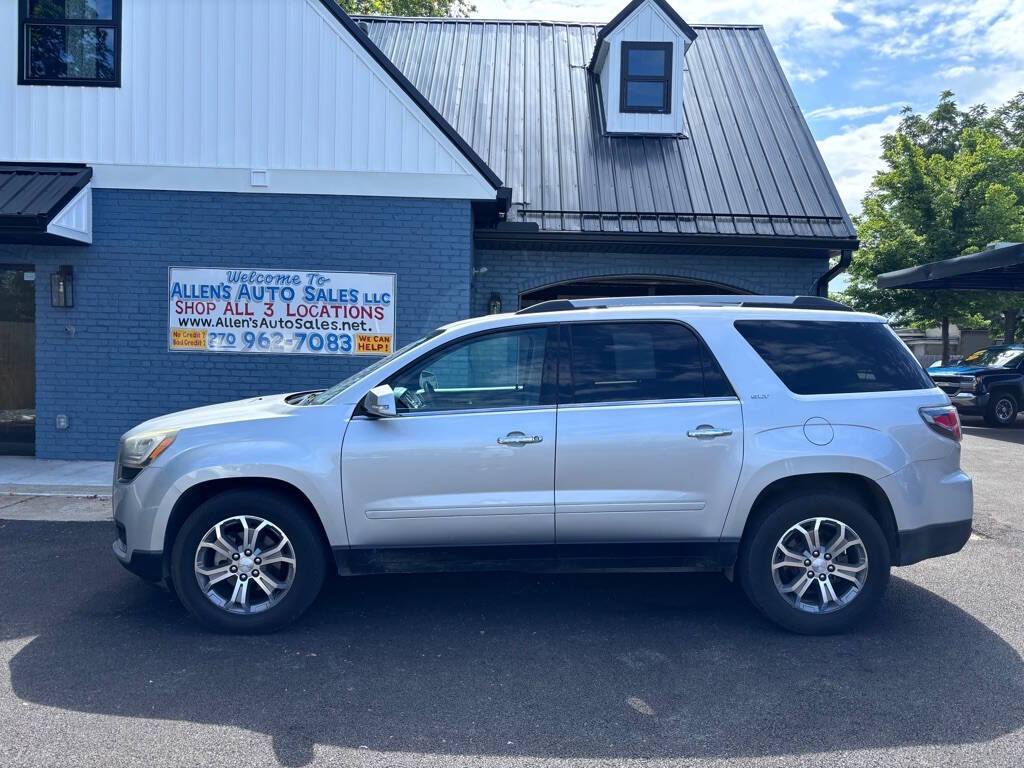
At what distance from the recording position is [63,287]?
9609 mm

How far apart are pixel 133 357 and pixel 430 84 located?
6674 millimetres

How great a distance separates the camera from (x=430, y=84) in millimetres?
13445

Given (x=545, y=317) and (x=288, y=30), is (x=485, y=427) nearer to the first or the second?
(x=545, y=317)

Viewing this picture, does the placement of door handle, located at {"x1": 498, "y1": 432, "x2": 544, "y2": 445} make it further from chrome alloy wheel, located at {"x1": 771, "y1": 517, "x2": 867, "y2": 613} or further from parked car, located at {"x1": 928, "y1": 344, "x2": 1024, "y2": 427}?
parked car, located at {"x1": 928, "y1": 344, "x2": 1024, "y2": 427}

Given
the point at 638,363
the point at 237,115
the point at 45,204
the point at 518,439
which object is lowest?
the point at 518,439

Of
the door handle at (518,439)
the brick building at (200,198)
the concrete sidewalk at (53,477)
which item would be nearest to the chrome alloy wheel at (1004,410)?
the brick building at (200,198)

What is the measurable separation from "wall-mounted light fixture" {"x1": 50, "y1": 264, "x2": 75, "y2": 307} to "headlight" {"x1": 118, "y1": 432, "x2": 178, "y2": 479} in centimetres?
571

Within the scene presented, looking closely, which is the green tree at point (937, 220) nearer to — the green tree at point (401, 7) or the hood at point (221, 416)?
the green tree at point (401, 7)

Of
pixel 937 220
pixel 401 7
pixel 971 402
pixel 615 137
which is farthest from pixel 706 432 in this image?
pixel 401 7

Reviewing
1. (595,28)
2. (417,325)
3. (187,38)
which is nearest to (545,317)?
(417,325)

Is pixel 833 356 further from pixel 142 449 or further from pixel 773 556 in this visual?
pixel 142 449

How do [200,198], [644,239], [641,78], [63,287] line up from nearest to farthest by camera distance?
[63,287] → [200,198] → [644,239] → [641,78]

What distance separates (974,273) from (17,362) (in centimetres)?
1571

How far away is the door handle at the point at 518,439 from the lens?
461cm
